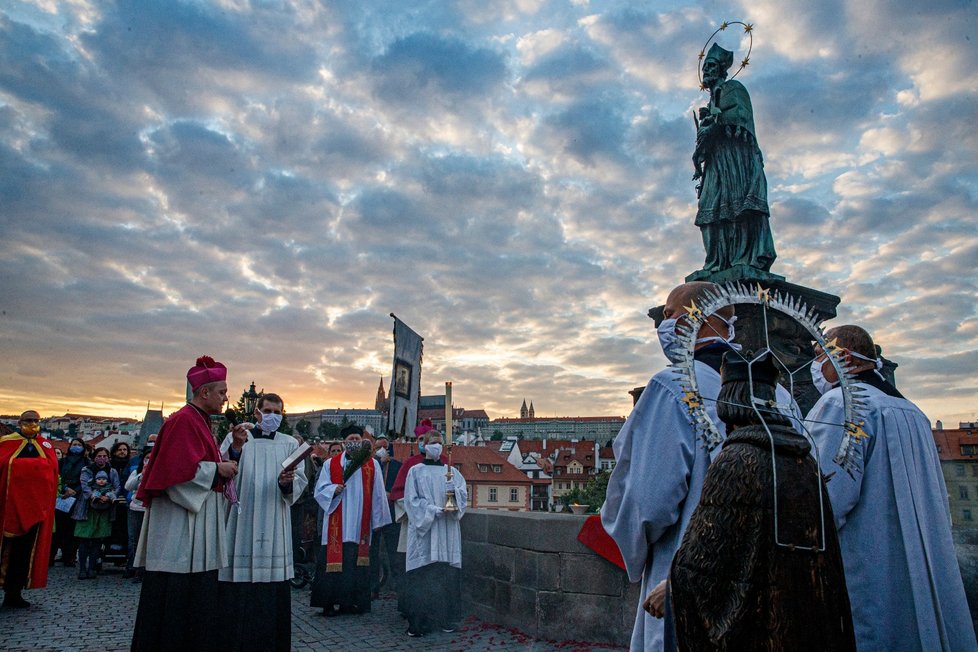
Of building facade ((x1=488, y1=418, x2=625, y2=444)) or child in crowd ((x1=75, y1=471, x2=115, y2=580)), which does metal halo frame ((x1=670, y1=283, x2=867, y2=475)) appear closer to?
child in crowd ((x1=75, y1=471, x2=115, y2=580))

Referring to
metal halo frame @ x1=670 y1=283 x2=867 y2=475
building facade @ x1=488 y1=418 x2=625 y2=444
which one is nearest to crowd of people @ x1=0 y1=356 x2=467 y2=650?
metal halo frame @ x1=670 y1=283 x2=867 y2=475

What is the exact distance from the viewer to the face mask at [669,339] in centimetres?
230

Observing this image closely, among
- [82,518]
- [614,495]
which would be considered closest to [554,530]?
[614,495]

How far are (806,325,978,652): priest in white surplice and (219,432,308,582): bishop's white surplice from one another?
166 inches

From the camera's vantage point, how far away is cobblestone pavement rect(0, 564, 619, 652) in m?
5.90

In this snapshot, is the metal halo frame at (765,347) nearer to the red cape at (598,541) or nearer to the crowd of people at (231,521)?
the crowd of people at (231,521)

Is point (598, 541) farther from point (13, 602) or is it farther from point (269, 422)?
point (13, 602)

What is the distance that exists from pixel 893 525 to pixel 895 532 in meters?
0.03

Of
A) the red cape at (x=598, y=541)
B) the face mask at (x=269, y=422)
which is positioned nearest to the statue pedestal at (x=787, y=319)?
the red cape at (x=598, y=541)

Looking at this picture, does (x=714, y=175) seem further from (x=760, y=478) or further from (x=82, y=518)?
(x=82, y=518)

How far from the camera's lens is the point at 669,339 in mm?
2504

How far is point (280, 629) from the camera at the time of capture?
5.20 m

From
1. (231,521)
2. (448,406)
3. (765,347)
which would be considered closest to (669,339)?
(765,347)

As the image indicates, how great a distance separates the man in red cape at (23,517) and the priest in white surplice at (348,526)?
3.18 meters
